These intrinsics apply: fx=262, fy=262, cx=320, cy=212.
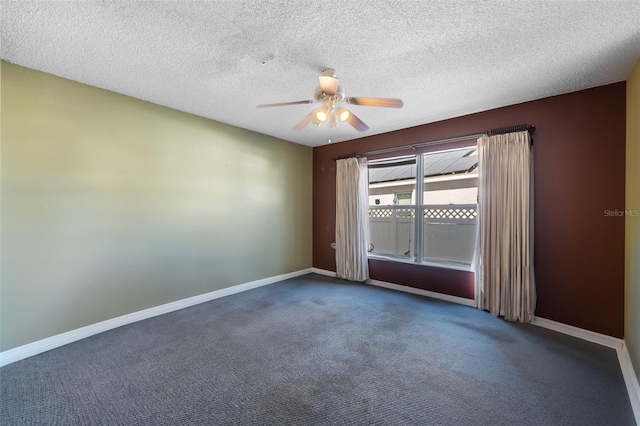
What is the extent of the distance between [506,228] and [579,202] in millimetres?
666

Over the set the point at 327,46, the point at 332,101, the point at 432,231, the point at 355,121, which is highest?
the point at 327,46

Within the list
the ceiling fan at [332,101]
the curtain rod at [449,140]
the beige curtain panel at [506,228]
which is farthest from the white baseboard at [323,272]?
the ceiling fan at [332,101]

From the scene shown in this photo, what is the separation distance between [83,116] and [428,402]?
152 inches

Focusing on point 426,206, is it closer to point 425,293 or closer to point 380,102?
point 425,293

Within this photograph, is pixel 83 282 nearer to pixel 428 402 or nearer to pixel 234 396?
pixel 234 396

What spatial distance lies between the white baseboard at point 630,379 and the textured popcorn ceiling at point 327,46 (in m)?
2.40

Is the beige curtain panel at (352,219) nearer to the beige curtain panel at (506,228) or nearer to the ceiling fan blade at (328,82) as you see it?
the beige curtain panel at (506,228)

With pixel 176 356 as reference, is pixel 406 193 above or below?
above

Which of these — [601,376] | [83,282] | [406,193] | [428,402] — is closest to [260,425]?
[428,402]

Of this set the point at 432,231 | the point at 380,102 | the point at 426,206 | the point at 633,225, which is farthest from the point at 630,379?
the point at 380,102

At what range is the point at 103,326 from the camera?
2.71m

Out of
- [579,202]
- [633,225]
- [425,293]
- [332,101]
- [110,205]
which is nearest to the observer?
[633,225]

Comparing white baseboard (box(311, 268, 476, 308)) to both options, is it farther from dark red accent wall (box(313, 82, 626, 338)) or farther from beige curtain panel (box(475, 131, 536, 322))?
dark red accent wall (box(313, 82, 626, 338))

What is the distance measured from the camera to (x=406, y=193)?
13.6ft
